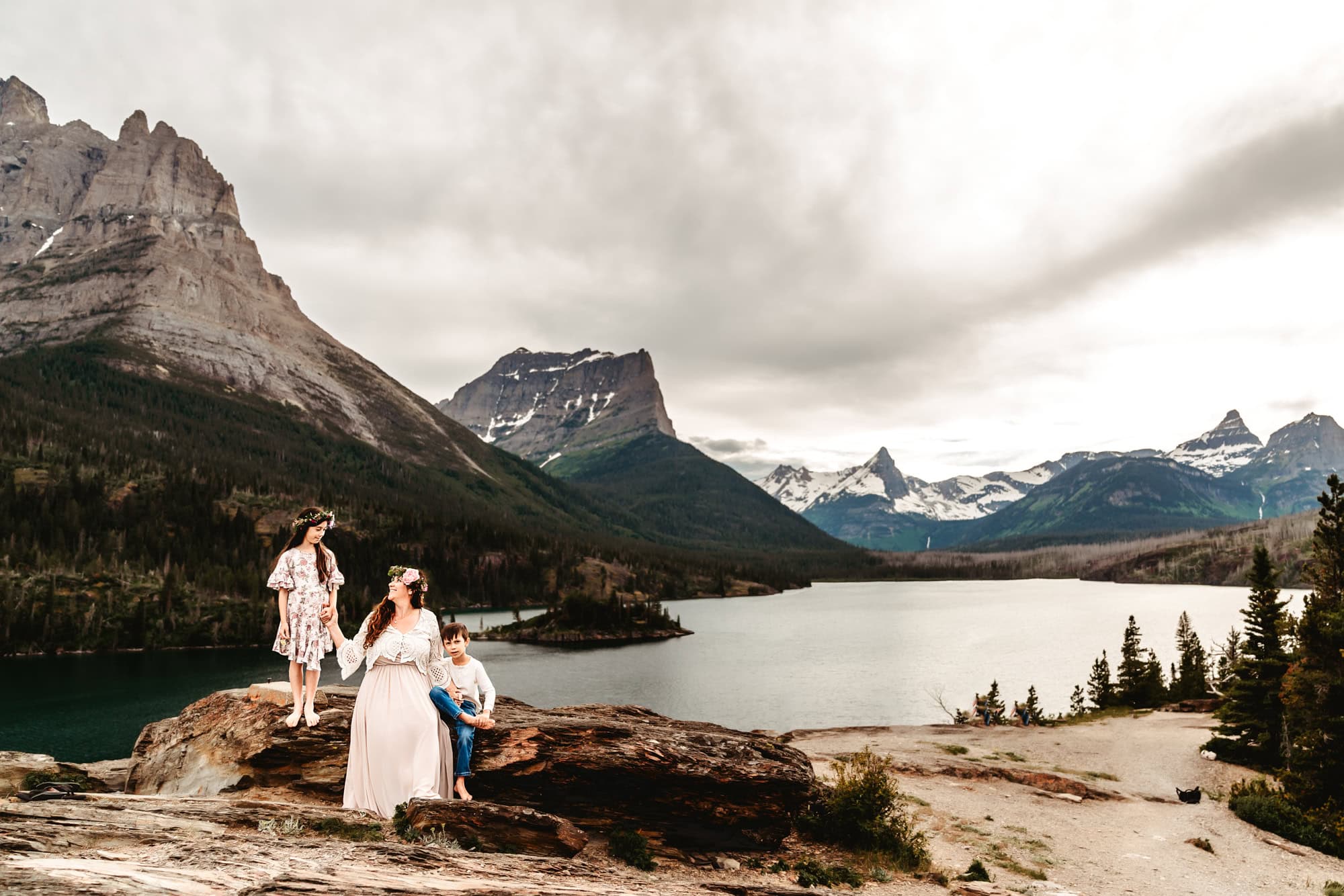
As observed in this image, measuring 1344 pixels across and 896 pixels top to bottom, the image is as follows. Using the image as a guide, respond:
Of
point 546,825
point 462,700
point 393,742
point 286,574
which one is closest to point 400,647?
point 393,742

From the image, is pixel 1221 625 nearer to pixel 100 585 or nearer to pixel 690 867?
pixel 690 867

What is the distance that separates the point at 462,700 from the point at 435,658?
4.34 ft

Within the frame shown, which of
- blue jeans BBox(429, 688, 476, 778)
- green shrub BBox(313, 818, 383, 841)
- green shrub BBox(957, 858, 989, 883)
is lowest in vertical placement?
green shrub BBox(957, 858, 989, 883)

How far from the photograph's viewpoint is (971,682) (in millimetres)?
92125

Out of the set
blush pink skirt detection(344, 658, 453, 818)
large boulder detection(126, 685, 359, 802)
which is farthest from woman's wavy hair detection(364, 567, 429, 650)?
large boulder detection(126, 685, 359, 802)

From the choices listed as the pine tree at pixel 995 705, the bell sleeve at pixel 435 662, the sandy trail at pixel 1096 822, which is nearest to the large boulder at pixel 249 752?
the bell sleeve at pixel 435 662

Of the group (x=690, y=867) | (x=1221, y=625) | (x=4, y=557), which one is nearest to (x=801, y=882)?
(x=690, y=867)

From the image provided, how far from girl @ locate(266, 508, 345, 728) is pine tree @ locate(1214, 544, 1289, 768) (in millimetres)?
49314

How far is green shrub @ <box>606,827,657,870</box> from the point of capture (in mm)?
13680

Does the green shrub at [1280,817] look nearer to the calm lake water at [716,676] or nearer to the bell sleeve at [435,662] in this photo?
the bell sleeve at [435,662]

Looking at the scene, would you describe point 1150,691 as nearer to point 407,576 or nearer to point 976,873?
point 976,873

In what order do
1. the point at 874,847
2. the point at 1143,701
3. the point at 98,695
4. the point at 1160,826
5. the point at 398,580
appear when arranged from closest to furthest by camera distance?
1. the point at 398,580
2. the point at 874,847
3. the point at 1160,826
4. the point at 1143,701
5. the point at 98,695

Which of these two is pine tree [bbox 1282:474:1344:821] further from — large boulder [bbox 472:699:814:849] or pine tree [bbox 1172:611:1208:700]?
pine tree [bbox 1172:611:1208:700]

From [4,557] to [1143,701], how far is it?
627 feet
